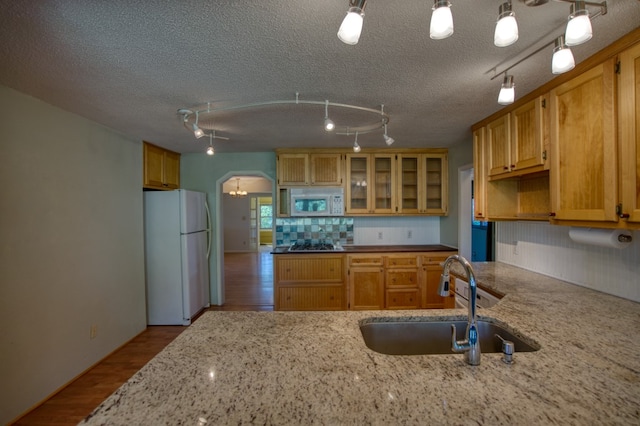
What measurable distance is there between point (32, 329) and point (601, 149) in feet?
12.5

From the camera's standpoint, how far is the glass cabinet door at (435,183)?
12.6 ft

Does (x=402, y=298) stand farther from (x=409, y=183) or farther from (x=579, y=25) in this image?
(x=579, y=25)

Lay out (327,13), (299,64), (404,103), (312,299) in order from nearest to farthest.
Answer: (327,13) → (299,64) → (404,103) → (312,299)

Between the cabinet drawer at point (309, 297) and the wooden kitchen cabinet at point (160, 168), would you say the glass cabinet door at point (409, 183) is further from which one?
the wooden kitchen cabinet at point (160, 168)

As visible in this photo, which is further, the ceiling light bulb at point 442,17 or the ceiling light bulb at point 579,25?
the ceiling light bulb at point 579,25

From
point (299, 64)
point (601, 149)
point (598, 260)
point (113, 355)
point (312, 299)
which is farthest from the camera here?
point (312, 299)

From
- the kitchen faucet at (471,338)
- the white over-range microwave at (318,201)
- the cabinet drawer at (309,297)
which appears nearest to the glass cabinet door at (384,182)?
the white over-range microwave at (318,201)

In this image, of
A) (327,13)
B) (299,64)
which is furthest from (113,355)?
(327,13)

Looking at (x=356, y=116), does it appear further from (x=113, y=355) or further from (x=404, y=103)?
(x=113, y=355)

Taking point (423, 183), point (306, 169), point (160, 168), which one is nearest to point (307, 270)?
point (306, 169)

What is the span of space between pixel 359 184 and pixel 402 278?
137 centimetres

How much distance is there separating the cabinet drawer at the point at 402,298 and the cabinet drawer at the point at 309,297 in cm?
62

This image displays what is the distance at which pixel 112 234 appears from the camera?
9.42 ft

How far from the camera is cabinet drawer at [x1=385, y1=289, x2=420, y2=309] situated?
11.8 ft
